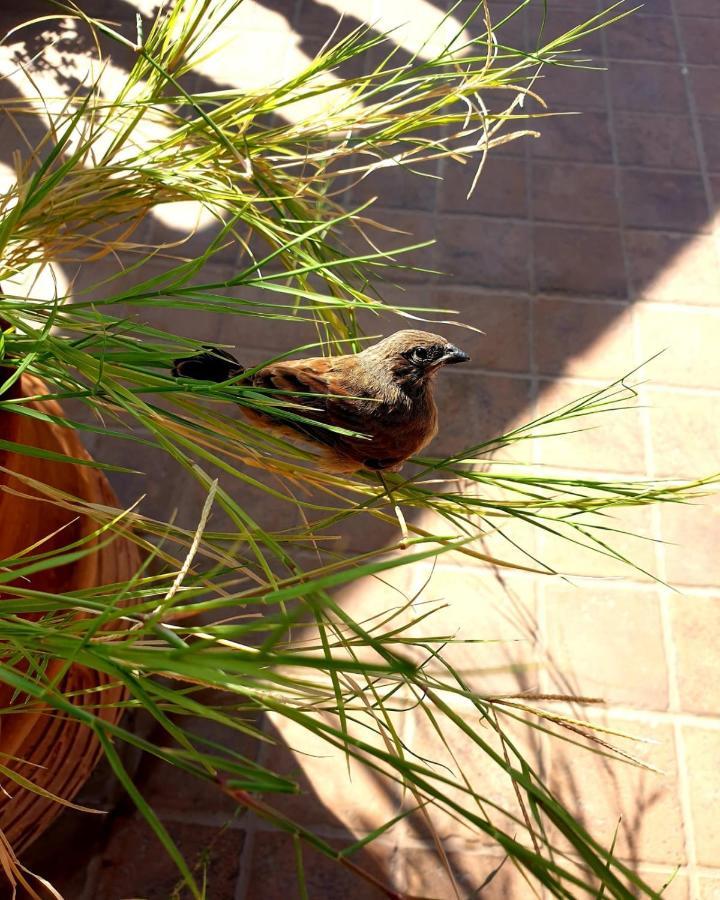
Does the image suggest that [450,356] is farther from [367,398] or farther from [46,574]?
[46,574]

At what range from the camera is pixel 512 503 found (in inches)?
29.7

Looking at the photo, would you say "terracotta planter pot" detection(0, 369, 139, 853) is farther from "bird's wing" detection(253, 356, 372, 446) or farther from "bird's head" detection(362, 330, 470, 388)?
"bird's head" detection(362, 330, 470, 388)

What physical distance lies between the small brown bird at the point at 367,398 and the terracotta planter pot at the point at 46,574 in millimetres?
232

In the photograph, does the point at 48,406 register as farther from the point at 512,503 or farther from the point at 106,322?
the point at 512,503

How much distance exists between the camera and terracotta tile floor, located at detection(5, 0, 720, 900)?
4.45ft

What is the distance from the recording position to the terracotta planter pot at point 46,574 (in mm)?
838

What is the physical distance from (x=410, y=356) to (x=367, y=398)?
0.33 ft

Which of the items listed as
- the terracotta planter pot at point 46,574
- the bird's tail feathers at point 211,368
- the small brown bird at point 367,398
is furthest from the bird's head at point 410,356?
the terracotta planter pot at point 46,574

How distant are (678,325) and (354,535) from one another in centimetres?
97

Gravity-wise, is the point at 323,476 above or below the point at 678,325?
below

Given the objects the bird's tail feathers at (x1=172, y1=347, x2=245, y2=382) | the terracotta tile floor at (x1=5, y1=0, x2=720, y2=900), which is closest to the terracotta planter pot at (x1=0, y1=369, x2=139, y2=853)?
the bird's tail feathers at (x1=172, y1=347, x2=245, y2=382)

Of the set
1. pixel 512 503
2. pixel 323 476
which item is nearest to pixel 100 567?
pixel 323 476

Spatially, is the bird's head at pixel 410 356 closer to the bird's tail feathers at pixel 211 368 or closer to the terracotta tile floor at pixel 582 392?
the bird's tail feathers at pixel 211 368

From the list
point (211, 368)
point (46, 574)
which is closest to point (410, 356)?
point (211, 368)
